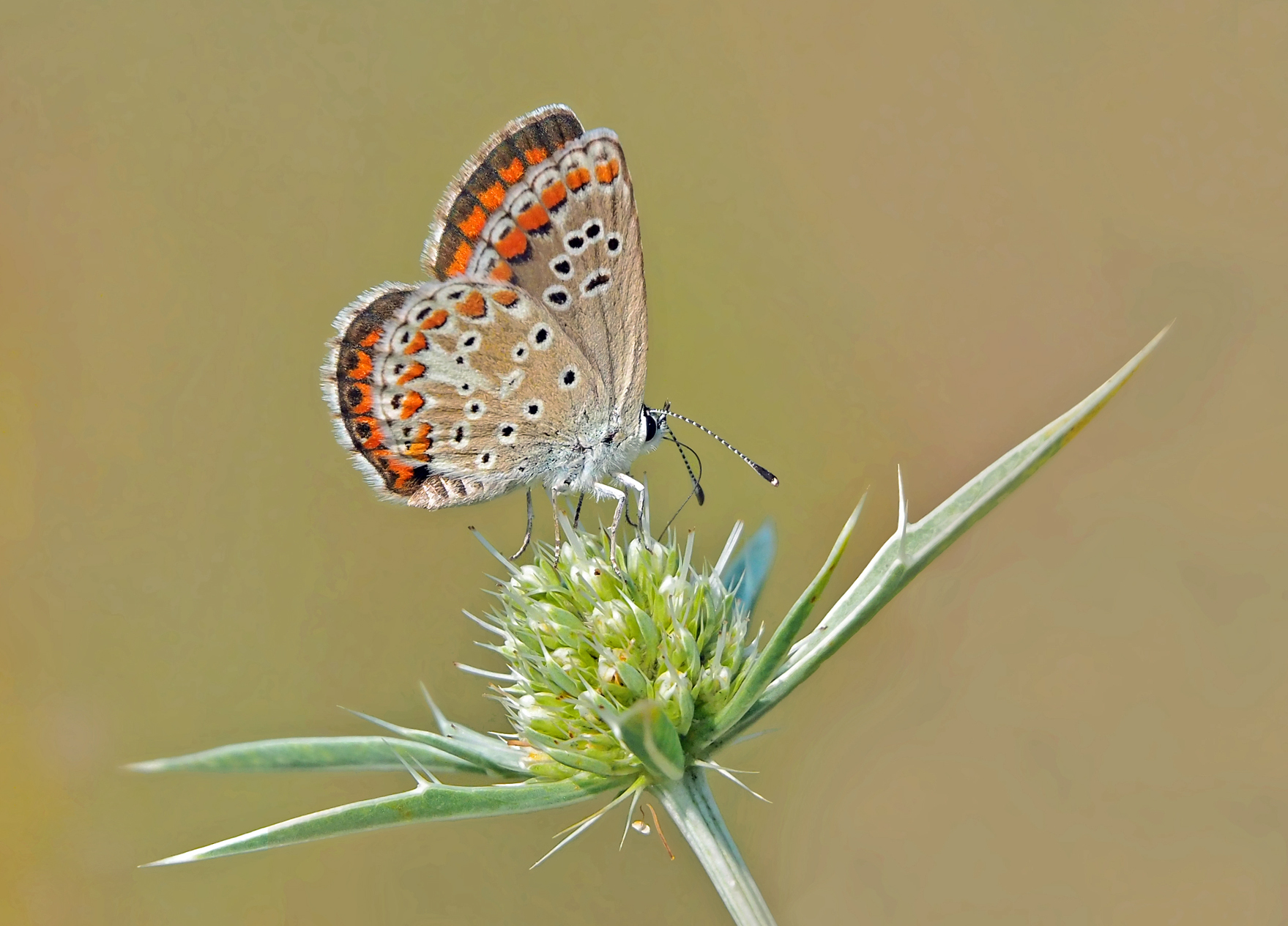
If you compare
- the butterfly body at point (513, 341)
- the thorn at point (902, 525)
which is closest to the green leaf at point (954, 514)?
the thorn at point (902, 525)

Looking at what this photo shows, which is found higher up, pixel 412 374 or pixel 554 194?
pixel 554 194

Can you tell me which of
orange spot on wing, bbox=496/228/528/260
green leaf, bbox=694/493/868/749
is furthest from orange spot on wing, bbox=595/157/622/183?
green leaf, bbox=694/493/868/749

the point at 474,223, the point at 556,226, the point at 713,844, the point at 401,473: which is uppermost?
the point at 474,223

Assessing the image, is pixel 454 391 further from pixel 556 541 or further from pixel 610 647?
pixel 610 647

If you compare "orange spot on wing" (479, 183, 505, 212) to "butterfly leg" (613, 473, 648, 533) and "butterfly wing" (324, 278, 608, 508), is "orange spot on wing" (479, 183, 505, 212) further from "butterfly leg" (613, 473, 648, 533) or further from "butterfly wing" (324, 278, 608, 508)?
"butterfly leg" (613, 473, 648, 533)

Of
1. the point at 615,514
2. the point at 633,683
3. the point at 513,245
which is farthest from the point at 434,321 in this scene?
the point at 633,683

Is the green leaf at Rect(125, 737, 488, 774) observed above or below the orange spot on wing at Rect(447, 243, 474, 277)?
below

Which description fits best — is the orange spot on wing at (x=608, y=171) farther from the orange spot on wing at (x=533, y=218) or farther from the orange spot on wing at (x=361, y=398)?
the orange spot on wing at (x=361, y=398)

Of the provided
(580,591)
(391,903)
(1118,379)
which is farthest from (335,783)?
(1118,379)
